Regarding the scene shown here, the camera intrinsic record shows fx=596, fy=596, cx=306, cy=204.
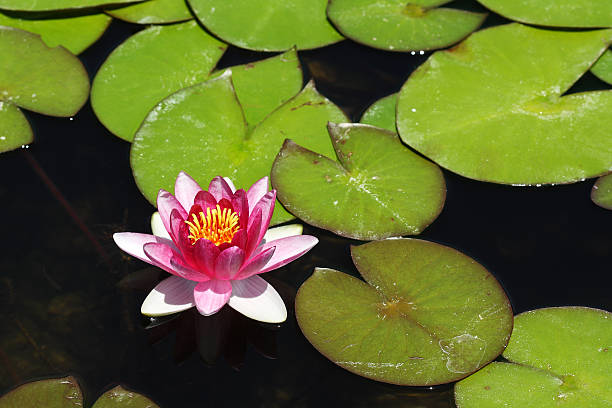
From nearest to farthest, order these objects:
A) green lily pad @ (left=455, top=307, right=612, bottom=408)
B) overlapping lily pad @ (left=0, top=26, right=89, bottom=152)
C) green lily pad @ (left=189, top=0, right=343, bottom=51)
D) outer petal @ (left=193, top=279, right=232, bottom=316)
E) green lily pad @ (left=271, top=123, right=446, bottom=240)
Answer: green lily pad @ (left=455, top=307, right=612, bottom=408) → outer petal @ (left=193, top=279, right=232, bottom=316) → green lily pad @ (left=271, top=123, right=446, bottom=240) → overlapping lily pad @ (left=0, top=26, right=89, bottom=152) → green lily pad @ (left=189, top=0, right=343, bottom=51)

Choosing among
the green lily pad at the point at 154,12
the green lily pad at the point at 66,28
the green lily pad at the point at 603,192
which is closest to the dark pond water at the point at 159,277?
Answer: the green lily pad at the point at 603,192

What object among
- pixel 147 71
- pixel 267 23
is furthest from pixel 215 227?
pixel 267 23

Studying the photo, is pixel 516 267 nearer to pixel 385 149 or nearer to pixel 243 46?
pixel 385 149

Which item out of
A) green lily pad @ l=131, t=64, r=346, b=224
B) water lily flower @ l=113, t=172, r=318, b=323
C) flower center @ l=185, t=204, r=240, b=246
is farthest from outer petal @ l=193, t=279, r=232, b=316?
green lily pad @ l=131, t=64, r=346, b=224

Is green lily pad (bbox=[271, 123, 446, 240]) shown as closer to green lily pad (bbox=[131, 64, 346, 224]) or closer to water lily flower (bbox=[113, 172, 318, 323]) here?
green lily pad (bbox=[131, 64, 346, 224])

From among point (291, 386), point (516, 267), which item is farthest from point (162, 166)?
point (516, 267)

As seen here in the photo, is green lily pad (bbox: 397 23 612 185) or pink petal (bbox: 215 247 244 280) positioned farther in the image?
green lily pad (bbox: 397 23 612 185)

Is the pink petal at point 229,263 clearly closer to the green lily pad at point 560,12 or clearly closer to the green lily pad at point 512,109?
the green lily pad at point 512,109
